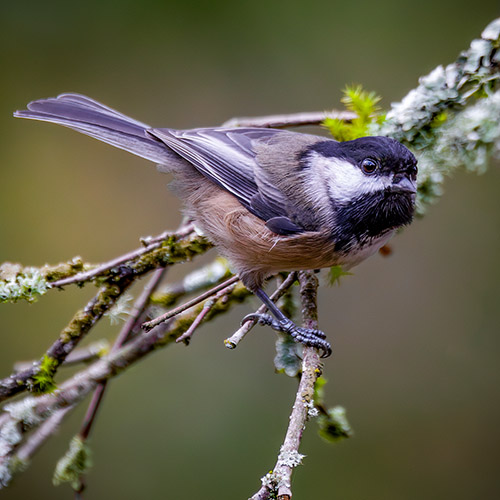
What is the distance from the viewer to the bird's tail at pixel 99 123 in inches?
112

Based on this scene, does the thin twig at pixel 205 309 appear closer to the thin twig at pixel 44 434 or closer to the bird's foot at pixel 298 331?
the bird's foot at pixel 298 331

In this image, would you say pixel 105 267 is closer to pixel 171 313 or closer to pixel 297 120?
pixel 171 313

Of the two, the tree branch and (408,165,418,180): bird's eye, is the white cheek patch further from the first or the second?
the tree branch

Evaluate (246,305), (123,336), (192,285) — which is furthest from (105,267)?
(246,305)

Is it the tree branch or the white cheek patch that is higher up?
the white cheek patch

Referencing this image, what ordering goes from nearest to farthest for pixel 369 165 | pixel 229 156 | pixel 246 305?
1. pixel 369 165
2. pixel 229 156
3. pixel 246 305

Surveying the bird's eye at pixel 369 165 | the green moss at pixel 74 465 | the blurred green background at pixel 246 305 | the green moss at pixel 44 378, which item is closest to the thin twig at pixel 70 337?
the green moss at pixel 44 378

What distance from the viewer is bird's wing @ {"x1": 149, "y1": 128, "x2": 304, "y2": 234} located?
8.57ft

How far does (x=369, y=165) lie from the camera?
7.57ft

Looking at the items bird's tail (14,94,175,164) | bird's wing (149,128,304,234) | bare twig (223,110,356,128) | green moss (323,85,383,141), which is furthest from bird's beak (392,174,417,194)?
bird's tail (14,94,175,164)

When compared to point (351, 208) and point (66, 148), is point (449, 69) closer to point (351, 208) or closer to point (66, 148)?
point (351, 208)

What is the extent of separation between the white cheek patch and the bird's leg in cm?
55

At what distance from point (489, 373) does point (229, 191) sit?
2.75 metres

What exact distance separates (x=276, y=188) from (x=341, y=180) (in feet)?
1.08
